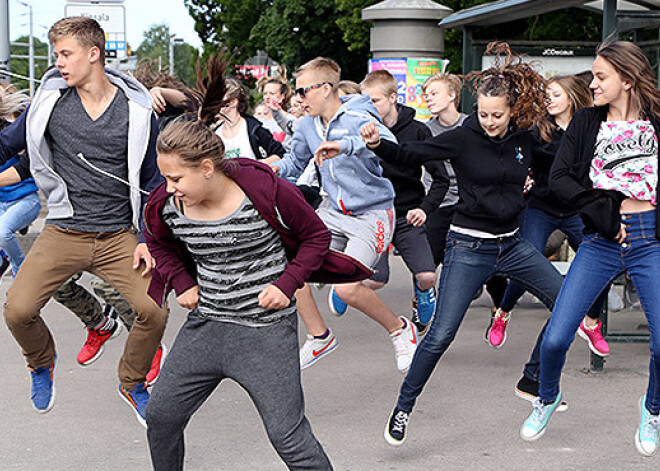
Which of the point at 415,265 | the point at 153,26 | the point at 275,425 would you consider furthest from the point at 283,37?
the point at 153,26

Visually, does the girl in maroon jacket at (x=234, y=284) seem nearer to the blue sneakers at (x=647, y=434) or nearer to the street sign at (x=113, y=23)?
the blue sneakers at (x=647, y=434)

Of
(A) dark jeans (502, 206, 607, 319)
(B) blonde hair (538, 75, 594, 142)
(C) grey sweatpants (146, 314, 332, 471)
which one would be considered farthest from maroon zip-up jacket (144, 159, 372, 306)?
(A) dark jeans (502, 206, 607, 319)

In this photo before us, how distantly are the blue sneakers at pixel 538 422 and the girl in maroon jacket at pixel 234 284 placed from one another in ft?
5.14

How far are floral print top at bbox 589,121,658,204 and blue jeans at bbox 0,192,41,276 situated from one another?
5.20 m

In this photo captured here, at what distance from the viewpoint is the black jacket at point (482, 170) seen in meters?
5.55

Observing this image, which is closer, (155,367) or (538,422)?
(538,422)

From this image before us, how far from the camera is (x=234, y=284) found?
162 inches

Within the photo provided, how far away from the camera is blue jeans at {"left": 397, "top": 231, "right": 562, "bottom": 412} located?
5.43 meters

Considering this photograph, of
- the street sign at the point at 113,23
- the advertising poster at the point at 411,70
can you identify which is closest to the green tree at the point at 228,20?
the street sign at the point at 113,23

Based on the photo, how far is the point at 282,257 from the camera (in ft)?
13.8

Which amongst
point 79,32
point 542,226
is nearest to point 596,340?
point 542,226

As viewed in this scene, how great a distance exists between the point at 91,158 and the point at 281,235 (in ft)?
5.30

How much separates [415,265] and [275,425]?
12.2 ft

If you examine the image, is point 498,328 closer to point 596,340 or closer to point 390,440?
point 596,340
